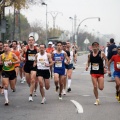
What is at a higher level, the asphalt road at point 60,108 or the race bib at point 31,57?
the race bib at point 31,57

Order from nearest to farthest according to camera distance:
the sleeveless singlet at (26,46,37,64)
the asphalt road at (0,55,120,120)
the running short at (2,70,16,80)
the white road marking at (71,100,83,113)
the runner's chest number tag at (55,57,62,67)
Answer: the asphalt road at (0,55,120,120), the white road marking at (71,100,83,113), the running short at (2,70,16,80), the runner's chest number tag at (55,57,62,67), the sleeveless singlet at (26,46,37,64)

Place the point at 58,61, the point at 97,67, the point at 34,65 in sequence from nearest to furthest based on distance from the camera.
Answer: the point at 97,67, the point at 34,65, the point at 58,61

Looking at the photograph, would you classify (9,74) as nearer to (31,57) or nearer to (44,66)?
(44,66)

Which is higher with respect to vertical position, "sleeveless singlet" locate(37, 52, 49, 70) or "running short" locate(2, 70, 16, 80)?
"sleeveless singlet" locate(37, 52, 49, 70)

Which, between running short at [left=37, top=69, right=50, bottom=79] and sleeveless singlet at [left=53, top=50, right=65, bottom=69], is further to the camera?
sleeveless singlet at [left=53, top=50, right=65, bottom=69]

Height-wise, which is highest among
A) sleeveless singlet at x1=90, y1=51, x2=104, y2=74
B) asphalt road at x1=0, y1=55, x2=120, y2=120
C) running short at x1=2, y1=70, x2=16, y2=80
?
sleeveless singlet at x1=90, y1=51, x2=104, y2=74

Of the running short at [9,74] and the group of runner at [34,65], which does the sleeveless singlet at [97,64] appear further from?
the running short at [9,74]

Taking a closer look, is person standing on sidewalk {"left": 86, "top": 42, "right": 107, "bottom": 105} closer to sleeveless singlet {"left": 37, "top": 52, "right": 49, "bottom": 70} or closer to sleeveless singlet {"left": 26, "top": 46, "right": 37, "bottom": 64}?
sleeveless singlet {"left": 37, "top": 52, "right": 49, "bottom": 70}

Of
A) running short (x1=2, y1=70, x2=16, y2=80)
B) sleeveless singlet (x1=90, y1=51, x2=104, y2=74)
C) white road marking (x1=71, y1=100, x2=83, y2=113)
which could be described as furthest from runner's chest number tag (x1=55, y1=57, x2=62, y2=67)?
running short (x1=2, y1=70, x2=16, y2=80)

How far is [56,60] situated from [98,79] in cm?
174

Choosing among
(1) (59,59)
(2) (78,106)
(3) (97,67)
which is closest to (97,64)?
(3) (97,67)

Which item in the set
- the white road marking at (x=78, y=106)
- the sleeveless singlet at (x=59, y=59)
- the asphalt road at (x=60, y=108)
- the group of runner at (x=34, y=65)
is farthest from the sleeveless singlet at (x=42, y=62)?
the white road marking at (x=78, y=106)

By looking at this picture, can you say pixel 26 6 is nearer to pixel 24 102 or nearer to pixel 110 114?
pixel 24 102

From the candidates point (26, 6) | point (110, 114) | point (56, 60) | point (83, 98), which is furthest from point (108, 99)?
point (26, 6)
